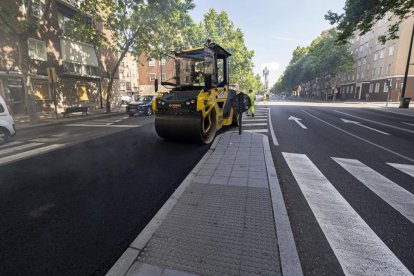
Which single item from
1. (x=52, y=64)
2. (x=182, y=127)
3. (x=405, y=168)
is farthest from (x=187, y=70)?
(x=52, y=64)

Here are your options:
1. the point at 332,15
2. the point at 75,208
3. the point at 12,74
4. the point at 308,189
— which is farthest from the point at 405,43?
the point at 12,74

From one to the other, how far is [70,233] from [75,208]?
0.72m

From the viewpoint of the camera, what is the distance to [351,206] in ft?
11.3

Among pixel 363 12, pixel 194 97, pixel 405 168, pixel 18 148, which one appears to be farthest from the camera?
pixel 363 12

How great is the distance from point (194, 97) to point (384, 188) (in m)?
5.15

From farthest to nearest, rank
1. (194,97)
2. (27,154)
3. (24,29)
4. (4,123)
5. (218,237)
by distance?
(24,29) → (4,123) → (194,97) → (27,154) → (218,237)

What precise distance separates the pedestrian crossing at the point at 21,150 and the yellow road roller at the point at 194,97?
3.80 m

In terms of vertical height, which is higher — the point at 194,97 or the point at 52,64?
the point at 52,64

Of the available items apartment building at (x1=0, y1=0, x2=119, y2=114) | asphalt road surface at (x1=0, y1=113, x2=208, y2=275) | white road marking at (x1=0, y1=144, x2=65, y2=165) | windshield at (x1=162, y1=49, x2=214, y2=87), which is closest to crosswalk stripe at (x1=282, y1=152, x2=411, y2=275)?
asphalt road surface at (x1=0, y1=113, x2=208, y2=275)

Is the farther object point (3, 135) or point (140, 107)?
point (140, 107)

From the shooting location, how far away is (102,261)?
91.6 inches

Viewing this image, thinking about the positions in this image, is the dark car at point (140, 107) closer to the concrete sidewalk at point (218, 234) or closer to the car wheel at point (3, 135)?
the car wheel at point (3, 135)

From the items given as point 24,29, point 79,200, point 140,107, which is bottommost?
point 79,200

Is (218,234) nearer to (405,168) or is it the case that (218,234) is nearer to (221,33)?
(405,168)
